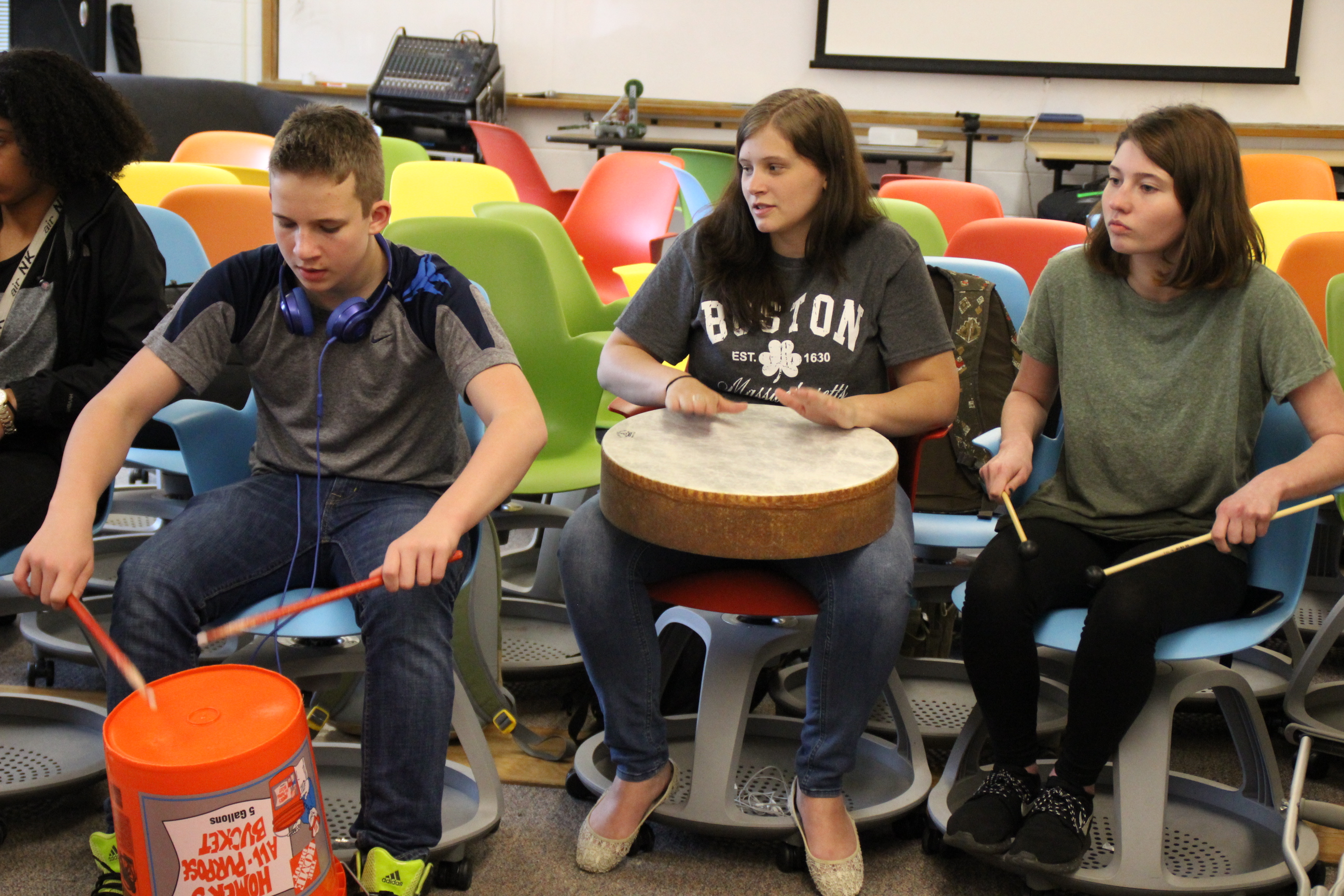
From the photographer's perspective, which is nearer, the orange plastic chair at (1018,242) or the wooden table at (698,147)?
the orange plastic chair at (1018,242)

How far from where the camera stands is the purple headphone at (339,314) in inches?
63.4

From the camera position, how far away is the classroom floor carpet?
65.7 inches

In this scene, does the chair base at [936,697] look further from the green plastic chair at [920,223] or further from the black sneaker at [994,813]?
the green plastic chair at [920,223]

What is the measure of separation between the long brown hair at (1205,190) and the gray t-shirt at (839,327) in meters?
0.37

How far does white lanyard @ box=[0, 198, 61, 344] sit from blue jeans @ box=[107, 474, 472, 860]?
0.56 meters

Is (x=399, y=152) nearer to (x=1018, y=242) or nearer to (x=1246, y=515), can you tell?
(x=1018, y=242)

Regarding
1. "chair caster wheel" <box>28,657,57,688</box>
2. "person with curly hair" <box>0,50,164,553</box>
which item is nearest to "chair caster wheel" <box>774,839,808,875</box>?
"person with curly hair" <box>0,50,164,553</box>

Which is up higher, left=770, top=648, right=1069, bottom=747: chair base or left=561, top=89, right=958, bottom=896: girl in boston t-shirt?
left=561, top=89, right=958, bottom=896: girl in boston t-shirt

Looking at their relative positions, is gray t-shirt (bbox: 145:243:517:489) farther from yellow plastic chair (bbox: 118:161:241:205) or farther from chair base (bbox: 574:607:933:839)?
yellow plastic chair (bbox: 118:161:241:205)

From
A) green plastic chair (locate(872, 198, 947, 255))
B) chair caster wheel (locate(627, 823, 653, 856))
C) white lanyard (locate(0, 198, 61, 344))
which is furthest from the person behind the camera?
green plastic chair (locate(872, 198, 947, 255))

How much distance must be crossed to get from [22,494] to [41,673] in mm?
713

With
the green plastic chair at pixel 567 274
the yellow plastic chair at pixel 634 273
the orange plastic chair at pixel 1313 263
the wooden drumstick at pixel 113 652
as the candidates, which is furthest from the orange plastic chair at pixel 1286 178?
the wooden drumstick at pixel 113 652

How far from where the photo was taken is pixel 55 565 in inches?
54.5

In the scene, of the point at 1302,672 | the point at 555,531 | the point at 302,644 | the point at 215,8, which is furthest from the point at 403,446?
the point at 215,8
